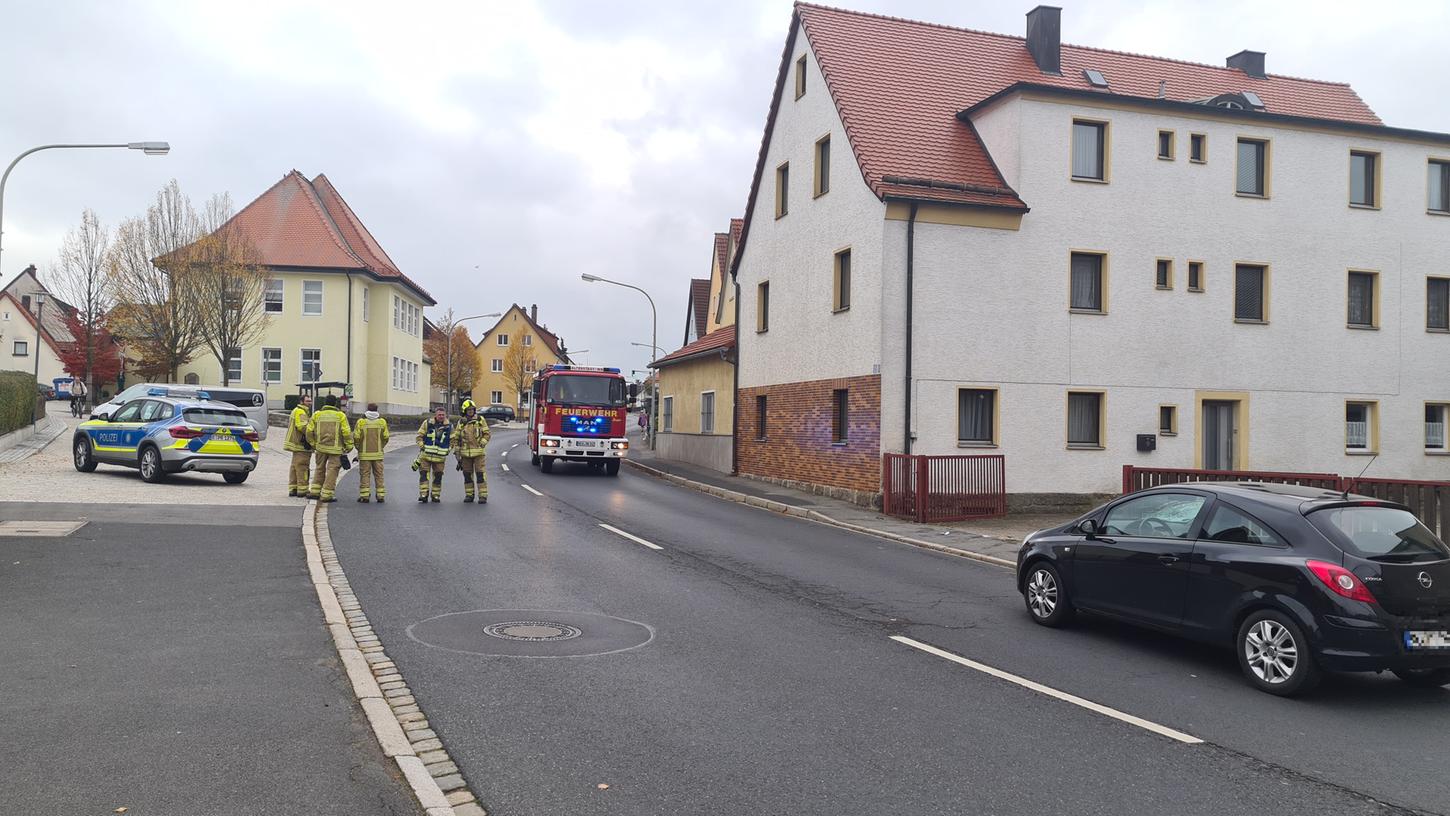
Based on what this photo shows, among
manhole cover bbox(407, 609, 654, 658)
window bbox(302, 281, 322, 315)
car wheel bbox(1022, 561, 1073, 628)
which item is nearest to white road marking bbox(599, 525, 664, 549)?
manhole cover bbox(407, 609, 654, 658)

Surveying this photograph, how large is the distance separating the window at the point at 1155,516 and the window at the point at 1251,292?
16643 mm

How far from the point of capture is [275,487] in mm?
20453

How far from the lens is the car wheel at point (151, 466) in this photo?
1959 cm

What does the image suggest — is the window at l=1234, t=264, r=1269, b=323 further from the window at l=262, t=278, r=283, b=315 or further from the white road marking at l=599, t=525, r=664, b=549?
the window at l=262, t=278, r=283, b=315

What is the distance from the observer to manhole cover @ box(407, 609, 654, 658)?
25.1 feet

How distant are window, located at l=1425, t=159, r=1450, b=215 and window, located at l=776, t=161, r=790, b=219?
50.3ft

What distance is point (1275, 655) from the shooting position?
23.9 feet

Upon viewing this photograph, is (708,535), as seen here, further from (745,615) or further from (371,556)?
(745,615)

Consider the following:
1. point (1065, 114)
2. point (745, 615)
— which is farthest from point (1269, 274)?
point (745, 615)

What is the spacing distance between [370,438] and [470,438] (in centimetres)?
187

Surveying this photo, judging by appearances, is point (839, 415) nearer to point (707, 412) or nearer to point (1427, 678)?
point (707, 412)

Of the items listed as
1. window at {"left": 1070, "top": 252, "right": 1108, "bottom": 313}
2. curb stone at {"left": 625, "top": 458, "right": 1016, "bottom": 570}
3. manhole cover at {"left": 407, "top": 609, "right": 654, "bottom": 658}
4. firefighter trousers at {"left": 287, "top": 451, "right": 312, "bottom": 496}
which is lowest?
curb stone at {"left": 625, "top": 458, "right": 1016, "bottom": 570}

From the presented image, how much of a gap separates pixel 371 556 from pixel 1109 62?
2309cm

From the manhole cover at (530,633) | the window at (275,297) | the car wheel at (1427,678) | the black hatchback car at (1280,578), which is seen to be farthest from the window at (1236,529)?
the window at (275,297)
